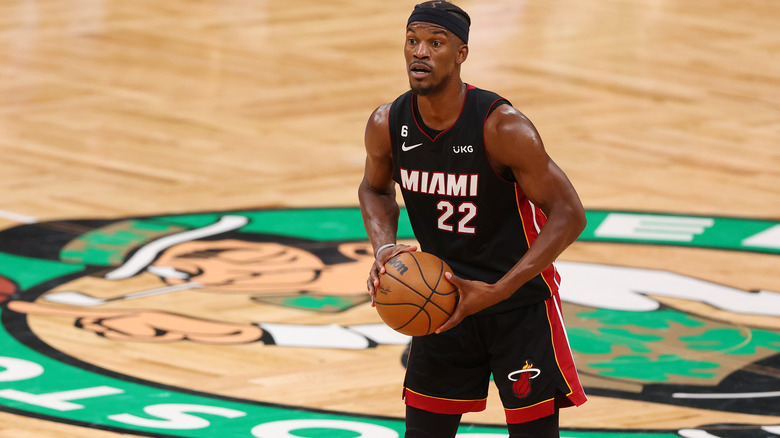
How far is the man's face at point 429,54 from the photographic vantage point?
3385 mm

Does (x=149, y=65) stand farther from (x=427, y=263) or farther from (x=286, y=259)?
(x=427, y=263)

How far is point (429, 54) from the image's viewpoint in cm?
339

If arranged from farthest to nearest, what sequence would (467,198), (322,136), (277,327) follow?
(322,136)
(277,327)
(467,198)

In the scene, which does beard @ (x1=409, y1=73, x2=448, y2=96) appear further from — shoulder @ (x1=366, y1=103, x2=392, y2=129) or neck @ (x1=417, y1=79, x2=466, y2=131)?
shoulder @ (x1=366, y1=103, x2=392, y2=129)

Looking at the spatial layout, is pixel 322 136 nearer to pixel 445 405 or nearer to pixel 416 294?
pixel 445 405

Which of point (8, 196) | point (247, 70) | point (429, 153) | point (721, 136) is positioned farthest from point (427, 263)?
point (247, 70)

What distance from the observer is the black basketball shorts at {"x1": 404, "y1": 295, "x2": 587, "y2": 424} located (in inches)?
140

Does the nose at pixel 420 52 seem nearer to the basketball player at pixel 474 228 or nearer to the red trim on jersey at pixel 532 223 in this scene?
the basketball player at pixel 474 228

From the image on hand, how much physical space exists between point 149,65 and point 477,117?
26.1ft

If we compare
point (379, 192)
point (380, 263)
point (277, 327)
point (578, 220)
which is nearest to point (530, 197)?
point (578, 220)

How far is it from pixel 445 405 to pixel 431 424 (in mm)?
71

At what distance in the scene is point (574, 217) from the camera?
11.3 ft

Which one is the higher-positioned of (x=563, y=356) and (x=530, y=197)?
(x=530, y=197)

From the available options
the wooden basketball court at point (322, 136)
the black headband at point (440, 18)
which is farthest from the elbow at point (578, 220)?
the wooden basketball court at point (322, 136)
